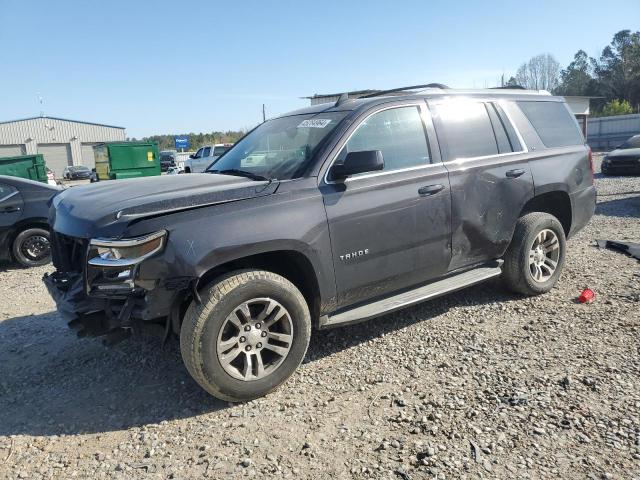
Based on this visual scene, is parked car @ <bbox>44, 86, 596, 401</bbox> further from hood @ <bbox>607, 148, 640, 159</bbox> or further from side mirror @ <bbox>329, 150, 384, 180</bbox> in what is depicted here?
hood @ <bbox>607, 148, 640, 159</bbox>

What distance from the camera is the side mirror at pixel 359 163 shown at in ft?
11.7

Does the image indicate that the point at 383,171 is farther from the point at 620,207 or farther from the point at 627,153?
the point at 627,153

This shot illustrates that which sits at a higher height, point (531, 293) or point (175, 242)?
point (175, 242)

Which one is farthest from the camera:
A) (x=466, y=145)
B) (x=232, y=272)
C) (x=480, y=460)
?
(x=466, y=145)

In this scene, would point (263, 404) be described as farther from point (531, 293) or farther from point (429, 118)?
point (531, 293)

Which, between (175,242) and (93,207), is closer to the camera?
(175,242)

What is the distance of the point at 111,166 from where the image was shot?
25.4 metres

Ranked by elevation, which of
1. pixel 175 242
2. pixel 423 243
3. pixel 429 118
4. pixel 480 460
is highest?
pixel 429 118

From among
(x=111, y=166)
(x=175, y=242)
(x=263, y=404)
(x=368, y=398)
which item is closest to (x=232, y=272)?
(x=175, y=242)

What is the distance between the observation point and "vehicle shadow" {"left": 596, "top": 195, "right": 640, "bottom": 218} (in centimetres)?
984

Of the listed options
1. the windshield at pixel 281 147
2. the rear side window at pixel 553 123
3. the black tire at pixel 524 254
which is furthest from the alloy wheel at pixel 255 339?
the rear side window at pixel 553 123

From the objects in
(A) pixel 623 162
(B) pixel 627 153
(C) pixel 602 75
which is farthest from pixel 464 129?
(C) pixel 602 75

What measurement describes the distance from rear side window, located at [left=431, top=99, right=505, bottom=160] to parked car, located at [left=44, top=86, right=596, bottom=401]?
0.04 feet

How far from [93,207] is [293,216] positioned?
1.33m
